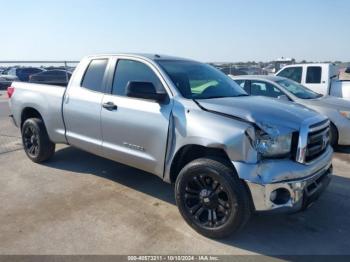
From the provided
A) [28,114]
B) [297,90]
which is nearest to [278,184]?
[28,114]

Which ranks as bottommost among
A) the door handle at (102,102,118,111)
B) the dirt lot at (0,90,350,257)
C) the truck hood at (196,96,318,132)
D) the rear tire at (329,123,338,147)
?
the dirt lot at (0,90,350,257)

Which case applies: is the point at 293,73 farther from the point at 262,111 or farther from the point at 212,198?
the point at 212,198

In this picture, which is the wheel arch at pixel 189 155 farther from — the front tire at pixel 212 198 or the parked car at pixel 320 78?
the parked car at pixel 320 78

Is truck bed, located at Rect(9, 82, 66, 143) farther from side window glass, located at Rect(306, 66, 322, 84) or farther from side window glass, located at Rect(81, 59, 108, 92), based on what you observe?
side window glass, located at Rect(306, 66, 322, 84)

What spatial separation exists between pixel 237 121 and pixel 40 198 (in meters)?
2.86

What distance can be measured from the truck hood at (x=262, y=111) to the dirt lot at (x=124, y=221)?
1093 millimetres

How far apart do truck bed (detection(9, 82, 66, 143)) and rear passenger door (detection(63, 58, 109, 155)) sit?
0.20m

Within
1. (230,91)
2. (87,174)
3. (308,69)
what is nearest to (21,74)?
(308,69)

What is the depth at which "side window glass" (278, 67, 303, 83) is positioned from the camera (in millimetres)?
11297

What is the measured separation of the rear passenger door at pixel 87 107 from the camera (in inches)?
196

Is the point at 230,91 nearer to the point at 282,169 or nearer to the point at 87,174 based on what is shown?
the point at 282,169

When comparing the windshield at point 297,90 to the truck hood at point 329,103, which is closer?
the truck hood at point 329,103

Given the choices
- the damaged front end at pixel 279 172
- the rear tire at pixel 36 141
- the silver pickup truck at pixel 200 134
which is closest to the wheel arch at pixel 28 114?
the rear tire at pixel 36 141

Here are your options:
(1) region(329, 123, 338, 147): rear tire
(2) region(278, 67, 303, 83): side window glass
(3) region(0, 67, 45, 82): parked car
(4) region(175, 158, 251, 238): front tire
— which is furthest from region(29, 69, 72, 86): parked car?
(3) region(0, 67, 45, 82): parked car
